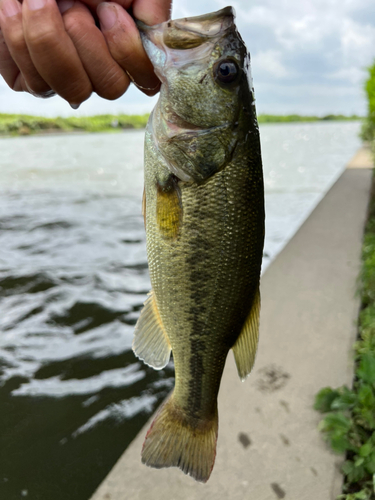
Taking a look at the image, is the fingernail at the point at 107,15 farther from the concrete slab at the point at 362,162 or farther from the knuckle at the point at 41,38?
the concrete slab at the point at 362,162

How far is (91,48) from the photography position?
123cm

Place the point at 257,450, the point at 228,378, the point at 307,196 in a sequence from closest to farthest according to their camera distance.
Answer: the point at 257,450, the point at 228,378, the point at 307,196

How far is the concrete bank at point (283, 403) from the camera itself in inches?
90.0

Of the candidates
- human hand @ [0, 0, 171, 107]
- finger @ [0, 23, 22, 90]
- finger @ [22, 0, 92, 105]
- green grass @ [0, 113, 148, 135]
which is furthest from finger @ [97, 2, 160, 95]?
green grass @ [0, 113, 148, 135]

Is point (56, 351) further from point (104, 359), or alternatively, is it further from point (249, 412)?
point (249, 412)

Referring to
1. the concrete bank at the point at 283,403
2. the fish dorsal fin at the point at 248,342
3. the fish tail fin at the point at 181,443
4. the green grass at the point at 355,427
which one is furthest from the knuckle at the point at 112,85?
the green grass at the point at 355,427

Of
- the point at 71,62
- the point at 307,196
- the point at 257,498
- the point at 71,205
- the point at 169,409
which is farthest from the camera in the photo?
the point at 307,196

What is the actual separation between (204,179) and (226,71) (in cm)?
33

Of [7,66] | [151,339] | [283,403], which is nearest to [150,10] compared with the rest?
[7,66]

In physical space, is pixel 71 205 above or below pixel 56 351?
below

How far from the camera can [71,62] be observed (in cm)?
120

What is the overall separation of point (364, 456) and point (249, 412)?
2.44ft

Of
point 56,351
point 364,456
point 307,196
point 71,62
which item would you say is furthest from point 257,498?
point 307,196

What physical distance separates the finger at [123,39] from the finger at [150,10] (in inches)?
2.4
